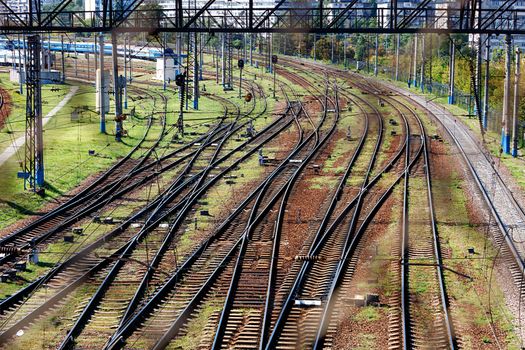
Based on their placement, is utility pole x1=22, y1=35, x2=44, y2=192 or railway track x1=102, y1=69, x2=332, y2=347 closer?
railway track x1=102, y1=69, x2=332, y2=347

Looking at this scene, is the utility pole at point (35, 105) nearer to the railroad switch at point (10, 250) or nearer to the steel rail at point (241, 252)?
the steel rail at point (241, 252)

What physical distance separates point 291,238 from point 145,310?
17.4 feet

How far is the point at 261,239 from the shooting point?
1816 cm

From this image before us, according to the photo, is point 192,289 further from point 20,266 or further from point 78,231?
point 78,231

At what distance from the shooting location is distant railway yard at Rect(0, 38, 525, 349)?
13133 millimetres

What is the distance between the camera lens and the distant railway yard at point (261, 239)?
1313cm

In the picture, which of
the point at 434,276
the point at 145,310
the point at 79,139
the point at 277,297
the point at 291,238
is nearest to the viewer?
the point at 145,310

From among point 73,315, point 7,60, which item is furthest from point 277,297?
point 7,60

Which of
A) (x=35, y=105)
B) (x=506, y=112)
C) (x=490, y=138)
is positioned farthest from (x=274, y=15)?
(x=490, y=138)

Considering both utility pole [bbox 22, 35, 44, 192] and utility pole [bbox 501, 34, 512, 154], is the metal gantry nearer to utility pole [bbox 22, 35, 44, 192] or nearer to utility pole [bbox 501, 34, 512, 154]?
utility pole [bbox 22, 35, 44, 192]

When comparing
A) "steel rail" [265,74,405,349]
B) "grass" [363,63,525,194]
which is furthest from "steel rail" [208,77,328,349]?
"grass" [363,63,525,194]

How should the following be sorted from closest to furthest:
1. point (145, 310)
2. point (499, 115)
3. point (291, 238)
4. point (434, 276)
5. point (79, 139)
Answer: point (145, 310)
point (434, 276)
point (291, 238)
point (79, 139)
point (499, 115)

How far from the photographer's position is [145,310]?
44.4 ft

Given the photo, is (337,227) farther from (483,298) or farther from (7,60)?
(7,60)
